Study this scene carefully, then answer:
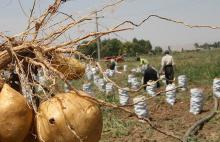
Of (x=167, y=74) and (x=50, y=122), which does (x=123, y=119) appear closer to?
(x=167, y=74)

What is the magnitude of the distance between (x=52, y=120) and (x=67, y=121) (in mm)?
55

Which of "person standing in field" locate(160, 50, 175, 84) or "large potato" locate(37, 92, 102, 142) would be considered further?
"person standing in field" locate(160, 50, 175, 84)

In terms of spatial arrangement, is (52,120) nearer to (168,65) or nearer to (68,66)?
(68,66)

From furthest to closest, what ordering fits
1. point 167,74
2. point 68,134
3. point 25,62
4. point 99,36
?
point 167,74 → point 99,36 → point 25,62 → point 68,134

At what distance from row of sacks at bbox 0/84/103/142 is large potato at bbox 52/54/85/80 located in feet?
1.02

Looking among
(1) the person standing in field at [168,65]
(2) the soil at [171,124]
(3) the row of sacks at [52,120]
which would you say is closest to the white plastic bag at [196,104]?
(2) the soil at [171,124]

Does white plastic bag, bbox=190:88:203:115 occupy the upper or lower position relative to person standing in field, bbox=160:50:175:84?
lower

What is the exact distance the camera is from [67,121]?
5.50 feet

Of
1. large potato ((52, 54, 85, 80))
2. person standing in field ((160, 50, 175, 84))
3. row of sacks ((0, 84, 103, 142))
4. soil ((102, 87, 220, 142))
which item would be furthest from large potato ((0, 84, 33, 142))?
person standing in field ((160, 50, 175, 84))

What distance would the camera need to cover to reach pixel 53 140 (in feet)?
5.50

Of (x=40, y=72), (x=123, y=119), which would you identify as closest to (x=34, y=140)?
(x=40, y=72)

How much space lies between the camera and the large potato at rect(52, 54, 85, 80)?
2049mm

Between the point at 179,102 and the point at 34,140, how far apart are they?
850cm

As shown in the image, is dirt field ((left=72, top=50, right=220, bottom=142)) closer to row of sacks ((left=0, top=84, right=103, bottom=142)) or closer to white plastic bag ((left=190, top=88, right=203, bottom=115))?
white plastic bag ((left=190, top=88, right=203, bottom=115))
